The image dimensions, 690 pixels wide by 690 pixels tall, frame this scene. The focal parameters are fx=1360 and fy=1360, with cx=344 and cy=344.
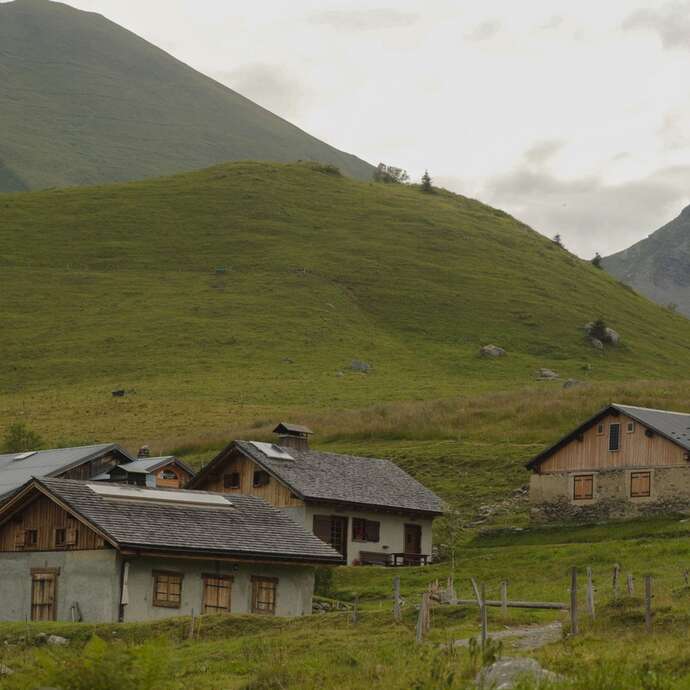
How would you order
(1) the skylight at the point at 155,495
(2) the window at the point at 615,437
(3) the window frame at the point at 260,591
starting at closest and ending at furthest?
(3) the window frame at the point at 260,591, (1) the skylight at the point at 155,495, (2) the window at the point at 615,437

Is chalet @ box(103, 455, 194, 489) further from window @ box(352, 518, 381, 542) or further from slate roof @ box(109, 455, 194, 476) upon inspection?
window @ box(352, 518, 381, 542)

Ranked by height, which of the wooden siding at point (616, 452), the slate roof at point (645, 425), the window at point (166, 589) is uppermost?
the slate roof at point (645, 425)

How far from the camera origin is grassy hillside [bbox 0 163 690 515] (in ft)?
303

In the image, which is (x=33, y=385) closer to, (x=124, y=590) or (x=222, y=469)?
(x=222, y=469)

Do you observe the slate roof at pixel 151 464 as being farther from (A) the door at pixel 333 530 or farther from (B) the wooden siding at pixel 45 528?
(B) the wooden siding at pixel 45 528

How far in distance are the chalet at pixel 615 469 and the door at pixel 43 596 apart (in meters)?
30.2

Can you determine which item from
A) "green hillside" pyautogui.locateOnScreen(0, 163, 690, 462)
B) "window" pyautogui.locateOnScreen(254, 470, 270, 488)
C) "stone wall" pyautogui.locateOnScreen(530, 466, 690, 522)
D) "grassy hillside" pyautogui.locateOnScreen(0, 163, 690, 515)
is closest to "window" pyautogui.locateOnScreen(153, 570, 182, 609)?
"window" pyautogui.locateOnScreen(254, 470, 270, 488)

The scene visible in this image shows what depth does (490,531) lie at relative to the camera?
6600 centimetres

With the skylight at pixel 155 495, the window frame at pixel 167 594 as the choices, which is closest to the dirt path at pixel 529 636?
the window frame at pixel 167 594

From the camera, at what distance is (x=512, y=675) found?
23.6 m

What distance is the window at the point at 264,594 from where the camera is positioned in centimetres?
4650

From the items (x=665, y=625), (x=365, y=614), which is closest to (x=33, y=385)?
(x=365, y=614)

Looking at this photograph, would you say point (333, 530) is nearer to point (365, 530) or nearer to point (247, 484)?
point (365, 530)

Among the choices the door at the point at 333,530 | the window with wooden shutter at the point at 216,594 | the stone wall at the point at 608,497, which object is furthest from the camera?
the stone wall at the point at 608,497
